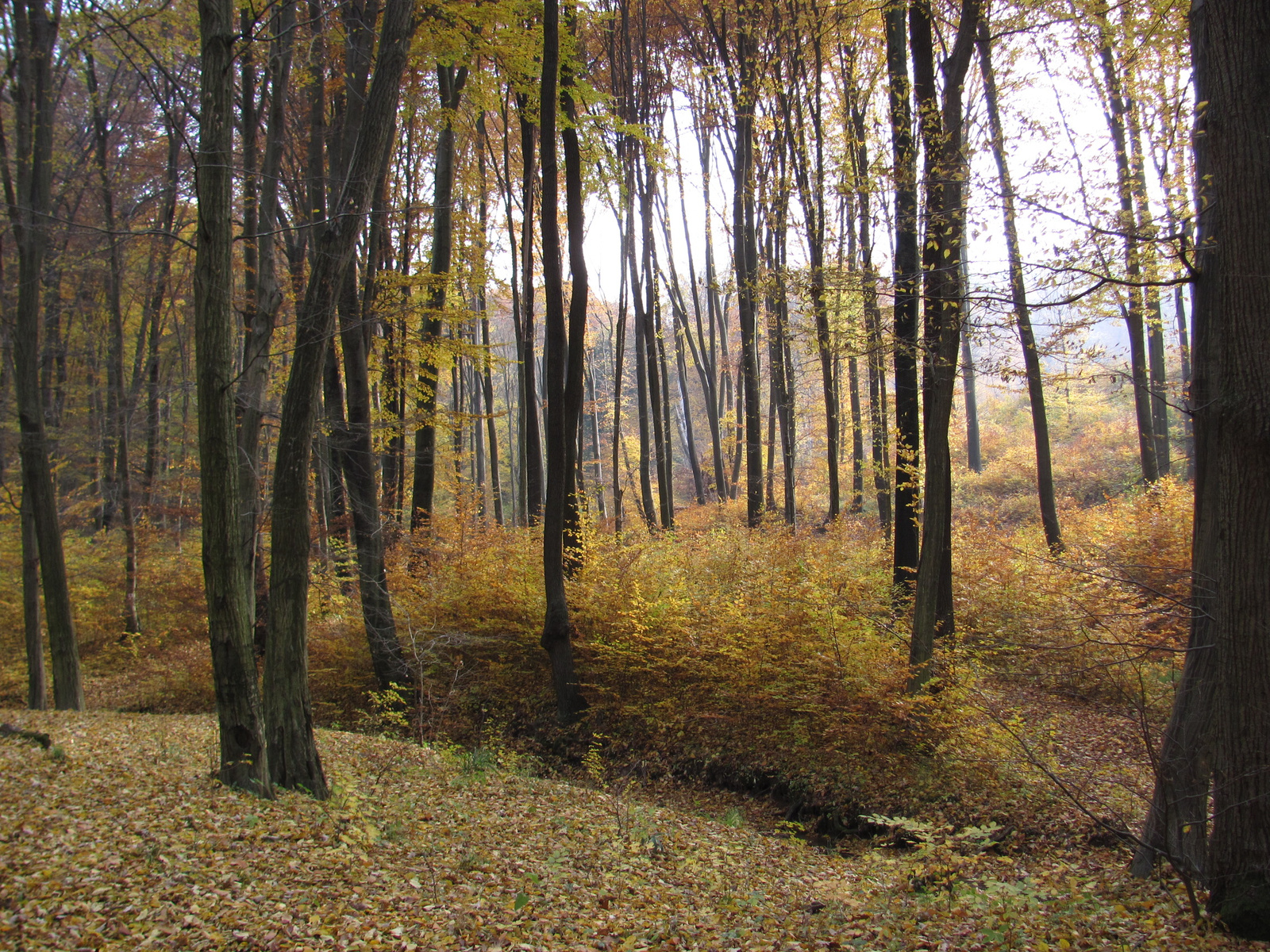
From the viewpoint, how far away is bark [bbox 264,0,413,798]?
534cm

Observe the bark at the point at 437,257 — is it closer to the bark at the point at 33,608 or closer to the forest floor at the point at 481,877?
the bark at the point at 33,608

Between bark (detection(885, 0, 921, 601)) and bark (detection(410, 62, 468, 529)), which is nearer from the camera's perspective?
bark (detection(885, 0, 921, 601))

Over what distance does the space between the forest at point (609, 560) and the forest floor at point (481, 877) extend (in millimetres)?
39

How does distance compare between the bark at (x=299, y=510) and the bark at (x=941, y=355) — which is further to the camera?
the bark at (x=941, y=355)

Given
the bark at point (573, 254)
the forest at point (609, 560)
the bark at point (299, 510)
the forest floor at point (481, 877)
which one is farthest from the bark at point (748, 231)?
the bark at point (299, 510)

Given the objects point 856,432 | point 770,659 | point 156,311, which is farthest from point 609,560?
point 156,311

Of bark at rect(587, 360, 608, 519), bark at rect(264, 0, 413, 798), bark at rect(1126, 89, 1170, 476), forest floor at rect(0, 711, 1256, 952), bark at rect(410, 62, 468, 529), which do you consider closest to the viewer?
forest floor at rect(0, 711, 1256, 952)

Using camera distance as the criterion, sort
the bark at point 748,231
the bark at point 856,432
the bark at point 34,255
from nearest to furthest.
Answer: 1. the bark at point 34,255
2. the bark at point 748,231
3. the bark at point 856,432

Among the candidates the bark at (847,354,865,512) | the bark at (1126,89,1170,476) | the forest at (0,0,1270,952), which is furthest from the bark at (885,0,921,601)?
the bark at (847,354,865,512)

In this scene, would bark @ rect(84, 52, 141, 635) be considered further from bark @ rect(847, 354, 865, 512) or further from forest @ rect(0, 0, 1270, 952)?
bark @ rect(847, 354, 865, 512)

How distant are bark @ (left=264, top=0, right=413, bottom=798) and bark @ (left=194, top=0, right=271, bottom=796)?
0.21 metres

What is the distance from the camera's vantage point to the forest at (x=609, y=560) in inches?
149

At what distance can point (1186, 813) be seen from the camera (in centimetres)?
413

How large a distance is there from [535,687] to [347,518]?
12.9 feet
